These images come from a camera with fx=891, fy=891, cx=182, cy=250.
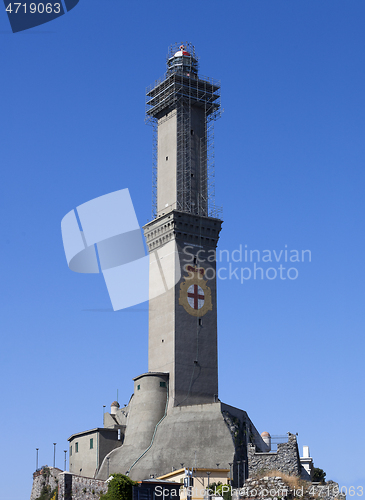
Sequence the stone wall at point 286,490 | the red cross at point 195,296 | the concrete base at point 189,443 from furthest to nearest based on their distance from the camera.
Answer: the red cross at point 195,296
the concrete base at point 189,443
the stone wall at point 286,490

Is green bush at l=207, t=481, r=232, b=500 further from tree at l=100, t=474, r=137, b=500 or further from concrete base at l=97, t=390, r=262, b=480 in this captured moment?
tree at l=100, t=474, r=137, b=500

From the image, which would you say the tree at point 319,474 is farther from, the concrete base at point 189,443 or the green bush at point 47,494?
the green bush at point 47,494

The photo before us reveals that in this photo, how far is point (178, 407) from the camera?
84.8 metres

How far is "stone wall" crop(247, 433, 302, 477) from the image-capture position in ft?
236

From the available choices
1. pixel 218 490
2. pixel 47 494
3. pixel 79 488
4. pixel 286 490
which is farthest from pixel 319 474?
pixel 286 490

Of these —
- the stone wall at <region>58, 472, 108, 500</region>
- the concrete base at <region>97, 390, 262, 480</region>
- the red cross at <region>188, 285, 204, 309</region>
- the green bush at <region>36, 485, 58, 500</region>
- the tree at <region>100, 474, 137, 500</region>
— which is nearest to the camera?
the tree at <region>100, 474, 137, 500</region>

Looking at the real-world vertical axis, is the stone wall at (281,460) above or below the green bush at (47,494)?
above

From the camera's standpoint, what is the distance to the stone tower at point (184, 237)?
88.2 meters

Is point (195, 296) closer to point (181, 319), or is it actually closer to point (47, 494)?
point (181, 319)

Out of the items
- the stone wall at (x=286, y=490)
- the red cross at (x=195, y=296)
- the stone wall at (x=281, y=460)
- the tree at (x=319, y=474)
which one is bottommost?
the stone wall at (x=286, y=490)

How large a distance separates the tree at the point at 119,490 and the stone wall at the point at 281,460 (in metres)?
10.5

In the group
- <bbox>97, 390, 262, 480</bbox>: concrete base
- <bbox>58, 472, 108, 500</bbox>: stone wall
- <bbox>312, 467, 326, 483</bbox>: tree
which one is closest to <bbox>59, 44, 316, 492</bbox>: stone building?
<bbox>97, 390, 262, 480</bbox>: concrete base

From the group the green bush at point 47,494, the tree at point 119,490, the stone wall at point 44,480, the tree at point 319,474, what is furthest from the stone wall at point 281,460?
the tree at point 319,474

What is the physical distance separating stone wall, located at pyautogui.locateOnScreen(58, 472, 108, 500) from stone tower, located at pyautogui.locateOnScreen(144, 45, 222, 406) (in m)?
14.5
